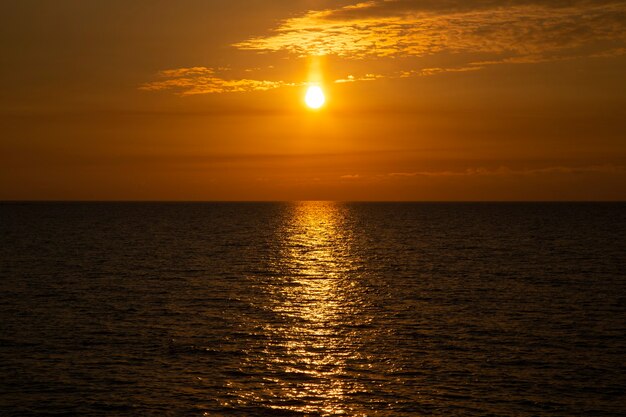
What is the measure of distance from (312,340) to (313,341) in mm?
351

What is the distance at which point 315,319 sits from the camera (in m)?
57.2

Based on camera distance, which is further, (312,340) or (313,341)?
(312,340)

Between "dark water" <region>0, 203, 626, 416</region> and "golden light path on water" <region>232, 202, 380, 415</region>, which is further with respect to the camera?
"golden light path on water" <region>232, 202, 380, 415</region>

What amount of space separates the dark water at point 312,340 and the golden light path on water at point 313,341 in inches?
6.1

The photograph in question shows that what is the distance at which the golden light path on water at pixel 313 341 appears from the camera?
3615 cm

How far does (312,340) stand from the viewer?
48.8m

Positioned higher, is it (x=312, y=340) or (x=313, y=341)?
(x=312, y=340)

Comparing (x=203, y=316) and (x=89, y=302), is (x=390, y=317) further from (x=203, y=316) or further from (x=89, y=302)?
(x=89, y=302)

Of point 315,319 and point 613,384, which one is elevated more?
point 315,319

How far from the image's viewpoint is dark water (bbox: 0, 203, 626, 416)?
35312mm

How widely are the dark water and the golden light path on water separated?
156 mm

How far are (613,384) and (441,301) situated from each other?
1127 inches

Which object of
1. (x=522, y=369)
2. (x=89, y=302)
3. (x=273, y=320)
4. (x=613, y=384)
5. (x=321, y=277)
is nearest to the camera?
(x=613, y=384)

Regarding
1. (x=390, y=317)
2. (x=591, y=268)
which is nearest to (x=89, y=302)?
(x=390, y=317)
